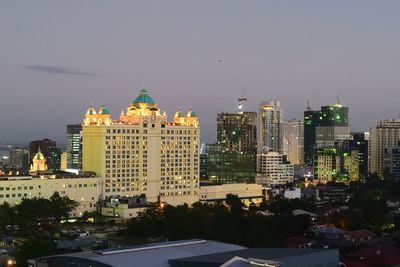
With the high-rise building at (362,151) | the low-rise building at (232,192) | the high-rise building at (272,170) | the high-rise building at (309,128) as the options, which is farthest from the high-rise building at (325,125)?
the low-rise building at (232,192)

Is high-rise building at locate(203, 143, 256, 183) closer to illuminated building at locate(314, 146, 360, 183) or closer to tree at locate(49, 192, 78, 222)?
illuminated building at locate(314, 146, 360, 183)

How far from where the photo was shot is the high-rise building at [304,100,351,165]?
101 m

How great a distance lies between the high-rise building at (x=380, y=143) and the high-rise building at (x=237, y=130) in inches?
536

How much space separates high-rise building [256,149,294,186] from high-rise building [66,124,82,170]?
19482 millimetres

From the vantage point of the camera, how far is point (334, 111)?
103062 millimetres

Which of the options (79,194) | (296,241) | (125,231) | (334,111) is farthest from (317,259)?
(334,111)

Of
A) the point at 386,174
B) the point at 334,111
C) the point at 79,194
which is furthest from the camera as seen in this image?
the point at 334,111

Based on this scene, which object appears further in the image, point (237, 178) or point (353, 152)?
point (353, 152)

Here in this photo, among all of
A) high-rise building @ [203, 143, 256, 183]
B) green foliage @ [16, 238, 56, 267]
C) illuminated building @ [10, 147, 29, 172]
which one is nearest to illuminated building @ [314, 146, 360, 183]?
high-rise building @ [203, 143, 256, 183]

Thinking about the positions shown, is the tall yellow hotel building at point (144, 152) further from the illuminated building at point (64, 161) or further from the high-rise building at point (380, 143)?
the high-rise building at point (380, 143)

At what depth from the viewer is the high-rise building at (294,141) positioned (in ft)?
336

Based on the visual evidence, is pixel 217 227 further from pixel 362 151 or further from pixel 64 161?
pixel 362 151

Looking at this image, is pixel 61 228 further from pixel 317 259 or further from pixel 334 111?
pixel 334 111

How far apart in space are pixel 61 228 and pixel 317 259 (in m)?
16.4
